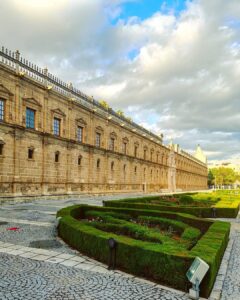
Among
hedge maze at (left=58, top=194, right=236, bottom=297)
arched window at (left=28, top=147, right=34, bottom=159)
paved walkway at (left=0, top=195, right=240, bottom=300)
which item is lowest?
paved walkway at (left=0, top=195, right=240, bottom=300)

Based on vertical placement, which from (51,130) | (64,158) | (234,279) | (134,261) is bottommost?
(234,279)

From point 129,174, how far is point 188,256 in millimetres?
44807

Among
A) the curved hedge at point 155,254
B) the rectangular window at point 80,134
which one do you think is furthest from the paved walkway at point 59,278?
the rectangular window at point 80,134

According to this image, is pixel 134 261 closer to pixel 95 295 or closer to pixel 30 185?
pixel 95 295

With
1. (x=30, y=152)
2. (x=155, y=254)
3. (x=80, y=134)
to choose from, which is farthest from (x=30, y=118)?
(x=155, y=254)

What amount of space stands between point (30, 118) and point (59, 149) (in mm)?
5387

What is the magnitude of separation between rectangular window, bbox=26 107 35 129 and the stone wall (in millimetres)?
344

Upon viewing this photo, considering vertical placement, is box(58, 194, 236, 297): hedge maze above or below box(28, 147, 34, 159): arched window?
below

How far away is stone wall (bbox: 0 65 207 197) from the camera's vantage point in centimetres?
2558

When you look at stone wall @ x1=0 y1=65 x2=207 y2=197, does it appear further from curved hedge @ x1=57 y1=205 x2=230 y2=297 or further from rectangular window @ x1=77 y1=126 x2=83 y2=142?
curved hedge @ x1=57 y1=205 x2=230 y2=297

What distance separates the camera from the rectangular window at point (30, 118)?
27.8 meters

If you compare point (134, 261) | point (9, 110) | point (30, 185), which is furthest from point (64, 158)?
point (134, 261)

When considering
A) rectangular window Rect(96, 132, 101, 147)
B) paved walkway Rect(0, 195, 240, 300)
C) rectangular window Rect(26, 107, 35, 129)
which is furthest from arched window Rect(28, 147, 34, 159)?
paved walkway Rect(0, 195, 240, 300)

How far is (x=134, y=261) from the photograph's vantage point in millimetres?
7734
